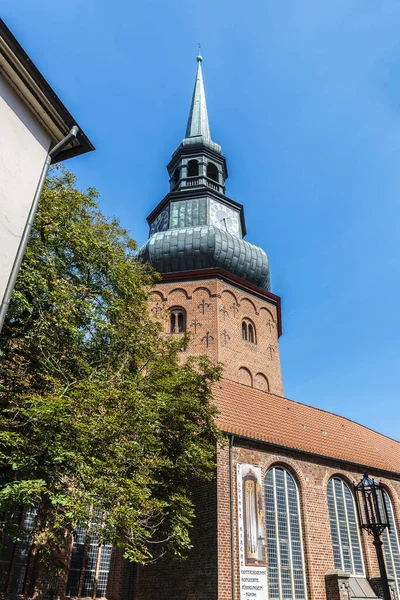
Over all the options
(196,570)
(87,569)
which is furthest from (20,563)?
(196,570)

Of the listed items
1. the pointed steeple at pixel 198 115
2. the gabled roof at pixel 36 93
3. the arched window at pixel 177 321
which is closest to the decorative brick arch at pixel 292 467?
the arched window at pixel 177 321

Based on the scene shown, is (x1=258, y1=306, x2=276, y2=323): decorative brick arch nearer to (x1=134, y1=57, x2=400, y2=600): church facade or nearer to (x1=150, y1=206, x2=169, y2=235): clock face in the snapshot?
(x1=134, y1=57, x2=400, y2=600): church facade

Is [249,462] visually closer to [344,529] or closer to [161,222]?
[344,529]

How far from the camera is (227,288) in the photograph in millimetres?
24438

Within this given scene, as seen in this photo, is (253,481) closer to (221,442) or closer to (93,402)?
(221,442)

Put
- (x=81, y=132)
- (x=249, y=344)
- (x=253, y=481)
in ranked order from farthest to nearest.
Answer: (x=249, y=344)
(x=253, y=481)
(x=81, y=132)

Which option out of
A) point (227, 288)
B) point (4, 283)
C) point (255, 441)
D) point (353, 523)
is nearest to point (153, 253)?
point (227, 288)

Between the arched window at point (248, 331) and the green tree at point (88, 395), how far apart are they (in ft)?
37.5

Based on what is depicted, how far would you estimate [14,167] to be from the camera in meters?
6.00

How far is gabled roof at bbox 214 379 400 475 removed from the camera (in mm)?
15238

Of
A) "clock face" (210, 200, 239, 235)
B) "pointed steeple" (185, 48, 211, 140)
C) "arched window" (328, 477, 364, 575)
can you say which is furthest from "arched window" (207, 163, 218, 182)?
"arched window" (328, 477, 364, 575)

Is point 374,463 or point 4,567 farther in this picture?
point 374,463

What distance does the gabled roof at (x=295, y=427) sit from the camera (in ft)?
50.0

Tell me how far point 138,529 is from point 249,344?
1561cm
